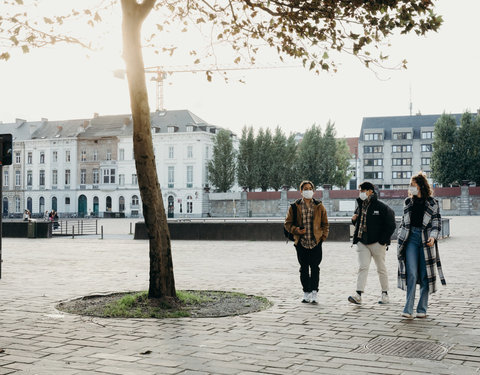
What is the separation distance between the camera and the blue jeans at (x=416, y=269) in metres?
7.11

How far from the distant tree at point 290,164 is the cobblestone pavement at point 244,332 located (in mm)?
63930

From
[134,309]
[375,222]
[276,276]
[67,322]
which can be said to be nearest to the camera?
[67,322]

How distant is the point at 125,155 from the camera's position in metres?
80.1

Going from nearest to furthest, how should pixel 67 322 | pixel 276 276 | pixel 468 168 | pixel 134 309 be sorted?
pixel 67 322, pixel 134 309, pixel 276 276, pixel 468 168

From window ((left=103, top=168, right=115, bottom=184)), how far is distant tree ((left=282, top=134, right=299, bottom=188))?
925 inches

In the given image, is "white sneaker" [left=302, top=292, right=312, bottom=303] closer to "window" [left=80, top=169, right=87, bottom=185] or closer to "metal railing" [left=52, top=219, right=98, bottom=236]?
"metal railing" [left=52, top=219, right=98, bottom=236]

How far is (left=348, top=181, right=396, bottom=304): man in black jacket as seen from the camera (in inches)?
327

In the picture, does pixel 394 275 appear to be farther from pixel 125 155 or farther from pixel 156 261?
pixel 125 155

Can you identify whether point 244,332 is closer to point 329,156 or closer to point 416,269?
point 416,269

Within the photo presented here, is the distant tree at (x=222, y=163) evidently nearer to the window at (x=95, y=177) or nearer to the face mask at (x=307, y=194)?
the window at (x=95, y=177)

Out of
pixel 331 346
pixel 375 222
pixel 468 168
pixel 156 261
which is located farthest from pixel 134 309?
pixel 468 168

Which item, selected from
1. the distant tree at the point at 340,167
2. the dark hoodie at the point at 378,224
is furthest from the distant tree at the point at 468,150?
the dark hoodie at the point at 378,224

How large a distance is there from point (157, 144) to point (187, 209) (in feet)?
31.8

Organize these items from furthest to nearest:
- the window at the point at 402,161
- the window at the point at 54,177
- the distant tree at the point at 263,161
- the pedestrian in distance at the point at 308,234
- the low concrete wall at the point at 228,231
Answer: the window at the point at 402,161 → the window at the point at 54,177 → the distant tree at the point at 263,161 → the low concrete wall at the point at 228,231 → the pedestrian in distance at the point at 308,234
